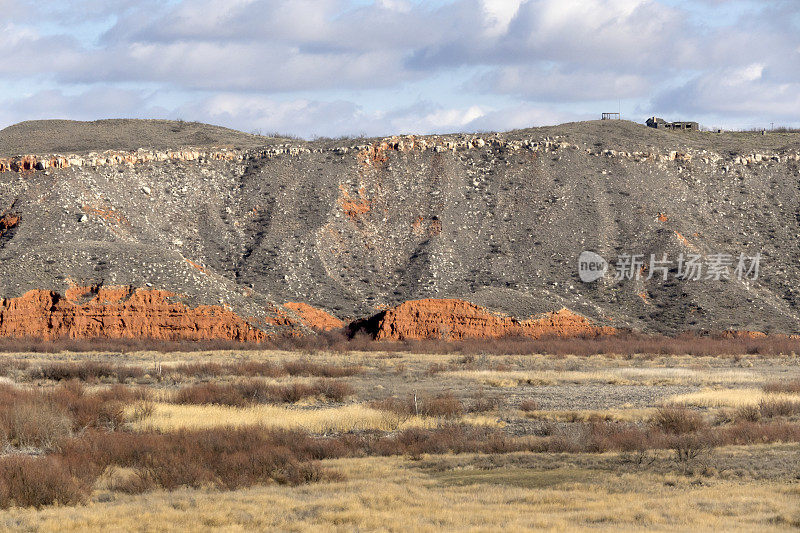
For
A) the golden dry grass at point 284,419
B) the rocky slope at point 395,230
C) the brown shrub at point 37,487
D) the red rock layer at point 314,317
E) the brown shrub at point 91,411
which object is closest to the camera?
the brown shrub at point 37,487

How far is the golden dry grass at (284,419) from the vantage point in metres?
23.0

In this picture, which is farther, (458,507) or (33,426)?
(33,426)

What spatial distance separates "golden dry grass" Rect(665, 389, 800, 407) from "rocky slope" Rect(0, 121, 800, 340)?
25.5 meters

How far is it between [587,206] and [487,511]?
187ft

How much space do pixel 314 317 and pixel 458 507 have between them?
4263 centimetres

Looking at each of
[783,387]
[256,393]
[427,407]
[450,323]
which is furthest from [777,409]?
[450,323]

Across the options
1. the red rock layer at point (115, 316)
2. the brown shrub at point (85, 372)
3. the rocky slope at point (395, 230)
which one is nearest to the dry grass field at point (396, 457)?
the brown shrub at point (85, 372)

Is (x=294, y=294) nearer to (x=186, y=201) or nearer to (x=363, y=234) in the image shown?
(x=363, y=234)

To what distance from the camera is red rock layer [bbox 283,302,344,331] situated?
56.3 m

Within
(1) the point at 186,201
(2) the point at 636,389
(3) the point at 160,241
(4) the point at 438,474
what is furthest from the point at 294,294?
(4) the point at 438,474

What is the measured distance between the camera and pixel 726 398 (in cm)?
2895

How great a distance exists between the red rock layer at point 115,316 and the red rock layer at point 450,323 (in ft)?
26.2

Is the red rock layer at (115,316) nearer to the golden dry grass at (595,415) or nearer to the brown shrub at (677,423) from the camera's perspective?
the golden dry grass at (595,415)

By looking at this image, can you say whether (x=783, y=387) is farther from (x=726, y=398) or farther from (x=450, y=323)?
(x=450, y=323)
